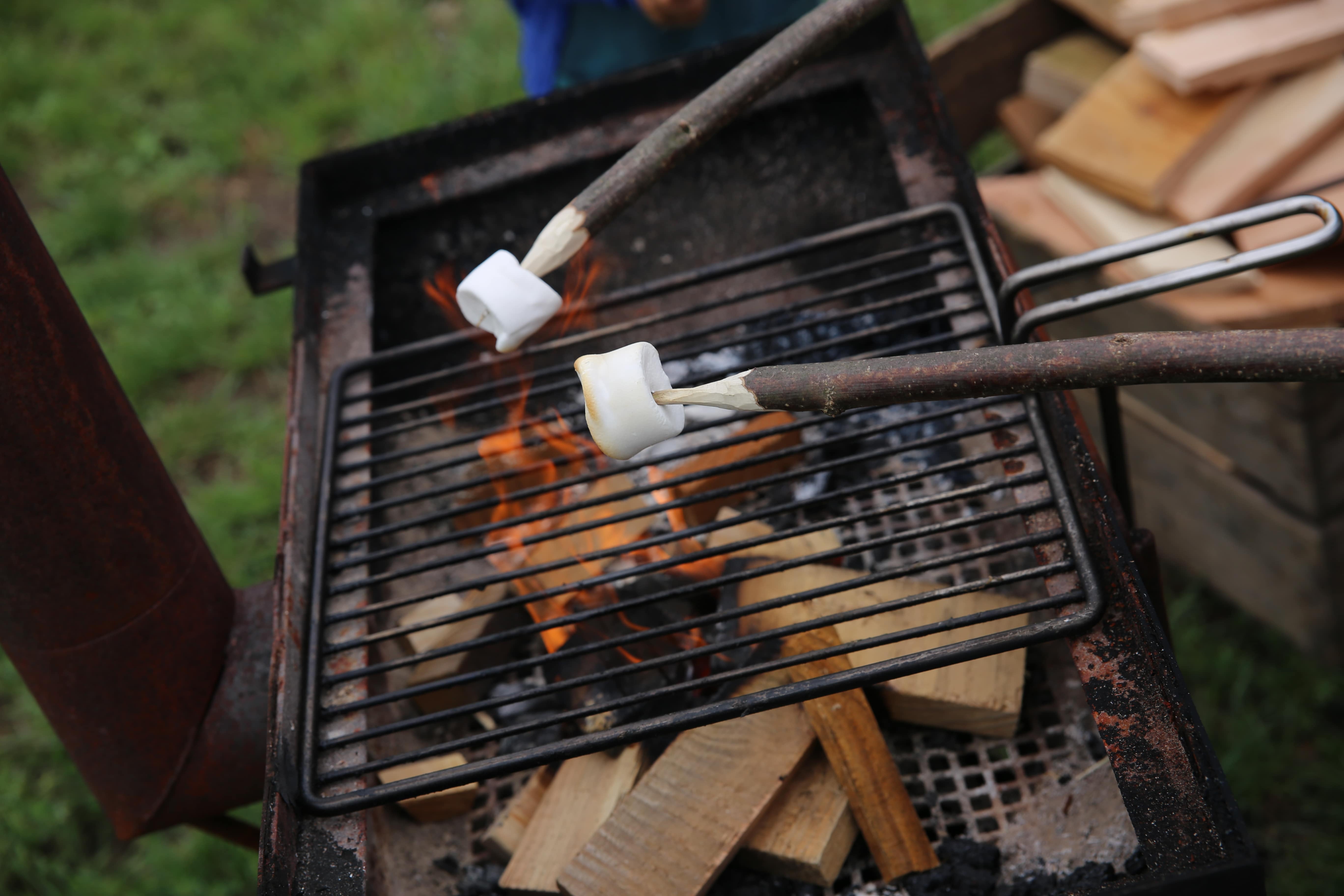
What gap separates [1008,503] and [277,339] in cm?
286

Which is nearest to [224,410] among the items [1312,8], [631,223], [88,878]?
[88,878]

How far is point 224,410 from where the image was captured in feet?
12.1

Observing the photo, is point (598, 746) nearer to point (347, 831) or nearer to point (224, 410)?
point (347, 831)

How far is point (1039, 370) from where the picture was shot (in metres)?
1.12

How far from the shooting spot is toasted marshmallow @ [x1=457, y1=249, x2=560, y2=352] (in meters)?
1.42

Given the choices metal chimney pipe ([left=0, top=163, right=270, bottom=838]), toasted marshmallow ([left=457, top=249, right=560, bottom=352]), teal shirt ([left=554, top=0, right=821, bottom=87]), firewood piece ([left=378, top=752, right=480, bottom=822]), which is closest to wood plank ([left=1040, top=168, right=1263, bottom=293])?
teal shirt ([left=554, top=0, right=821, bottom=87])

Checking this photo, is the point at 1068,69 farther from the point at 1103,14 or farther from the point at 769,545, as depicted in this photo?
the point at 769,545

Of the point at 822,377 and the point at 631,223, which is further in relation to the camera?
the point at 631,223

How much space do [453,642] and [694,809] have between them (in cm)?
57

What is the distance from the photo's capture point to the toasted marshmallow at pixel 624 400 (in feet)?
4.09

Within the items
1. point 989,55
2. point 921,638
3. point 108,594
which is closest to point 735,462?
point 921,638

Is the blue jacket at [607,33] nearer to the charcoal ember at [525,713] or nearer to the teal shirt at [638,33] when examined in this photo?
the teal shirt at [638,33]

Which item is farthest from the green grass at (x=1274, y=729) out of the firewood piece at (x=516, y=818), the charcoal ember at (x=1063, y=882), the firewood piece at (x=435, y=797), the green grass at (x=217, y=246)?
the firewood piece at (x=435, y=797)

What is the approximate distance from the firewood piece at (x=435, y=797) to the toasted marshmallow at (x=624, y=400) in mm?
686
